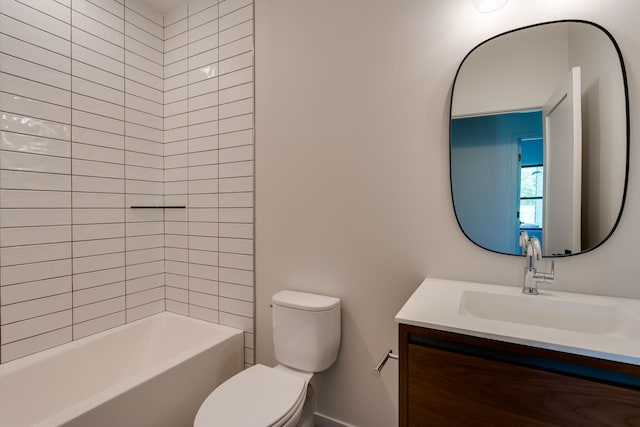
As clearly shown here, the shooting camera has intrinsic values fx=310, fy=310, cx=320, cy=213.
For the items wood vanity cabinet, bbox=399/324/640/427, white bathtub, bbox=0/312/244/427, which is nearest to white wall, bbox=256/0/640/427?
white bathtub, bbox=0/312/244/427

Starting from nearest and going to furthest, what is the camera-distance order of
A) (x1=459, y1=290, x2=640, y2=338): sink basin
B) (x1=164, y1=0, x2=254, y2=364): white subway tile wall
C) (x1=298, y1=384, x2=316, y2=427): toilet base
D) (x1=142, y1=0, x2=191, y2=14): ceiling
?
(x1=459, y1=290, x2=640, y2=338): sink basin → (x1=298, y1=384, x2=316, y2=427): toilet base → (x1=164, y1=0, x2=254, y2=364): white subway tile wall → (x1=142, y1=0, x2=191, y2=14): ceiling

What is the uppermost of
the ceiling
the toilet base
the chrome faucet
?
the ceiling

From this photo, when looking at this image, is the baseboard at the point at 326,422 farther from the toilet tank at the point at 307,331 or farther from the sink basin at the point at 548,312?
the sink basin at the point at 548,312

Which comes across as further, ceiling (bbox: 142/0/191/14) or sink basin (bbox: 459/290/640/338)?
ceiling (bbox: 142/0/191/14)

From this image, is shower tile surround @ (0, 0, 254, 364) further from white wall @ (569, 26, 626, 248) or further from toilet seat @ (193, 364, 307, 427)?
white wall @ (569, 26, 626, 248)

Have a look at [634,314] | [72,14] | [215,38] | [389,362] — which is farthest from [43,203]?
[634,314]

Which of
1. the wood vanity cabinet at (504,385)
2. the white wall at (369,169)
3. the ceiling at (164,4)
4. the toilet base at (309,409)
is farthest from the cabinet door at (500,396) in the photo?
the ceiling at (164,4)

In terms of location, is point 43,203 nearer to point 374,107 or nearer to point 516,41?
point 374,107

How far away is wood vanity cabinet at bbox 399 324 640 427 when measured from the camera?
0.74 m

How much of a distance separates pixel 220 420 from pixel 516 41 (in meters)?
1.88

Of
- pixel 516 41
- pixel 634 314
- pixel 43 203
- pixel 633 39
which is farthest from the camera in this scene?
pixel 43 203

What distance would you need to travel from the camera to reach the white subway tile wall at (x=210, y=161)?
6.36 feet

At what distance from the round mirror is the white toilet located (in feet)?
2.71

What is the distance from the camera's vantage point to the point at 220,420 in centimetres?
115
